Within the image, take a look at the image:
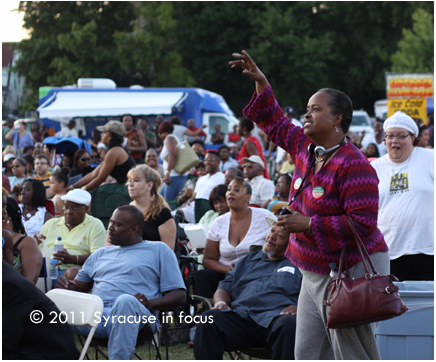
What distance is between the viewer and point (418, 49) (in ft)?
122

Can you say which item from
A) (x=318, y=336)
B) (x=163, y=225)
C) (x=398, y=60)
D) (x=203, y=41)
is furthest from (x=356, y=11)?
(x=318, y=336)

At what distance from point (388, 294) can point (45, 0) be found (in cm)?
3423

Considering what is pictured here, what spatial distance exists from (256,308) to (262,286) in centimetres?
19

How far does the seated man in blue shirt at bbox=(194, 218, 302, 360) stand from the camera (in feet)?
15.9

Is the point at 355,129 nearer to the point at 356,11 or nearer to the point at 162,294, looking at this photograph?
the point at 356,11

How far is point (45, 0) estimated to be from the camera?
35.0m

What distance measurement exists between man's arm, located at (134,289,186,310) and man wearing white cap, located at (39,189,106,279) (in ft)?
4.62

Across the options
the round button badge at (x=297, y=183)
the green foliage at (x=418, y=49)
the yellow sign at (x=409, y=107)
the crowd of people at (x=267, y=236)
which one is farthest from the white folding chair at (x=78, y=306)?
the green foliage at (x=418, y=49)

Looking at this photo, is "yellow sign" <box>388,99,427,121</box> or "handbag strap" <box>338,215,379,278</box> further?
"yellow sign" <box>388,99,427,121</box>

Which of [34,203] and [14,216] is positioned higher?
[14,216]

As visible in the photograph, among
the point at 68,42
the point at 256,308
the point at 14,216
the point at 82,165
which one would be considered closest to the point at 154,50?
the point at 68,42

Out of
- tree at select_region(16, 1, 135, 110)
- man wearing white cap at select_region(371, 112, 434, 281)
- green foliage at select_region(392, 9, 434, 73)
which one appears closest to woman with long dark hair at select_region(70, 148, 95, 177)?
man wearing white cap at select_region(371, 112, 434, 281)

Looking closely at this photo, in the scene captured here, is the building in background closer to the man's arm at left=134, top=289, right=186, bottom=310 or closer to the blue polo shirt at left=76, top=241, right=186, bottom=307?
the blue polo shirt at left=76, top=241, right=186, bottom=307

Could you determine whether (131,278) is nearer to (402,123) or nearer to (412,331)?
(412,331)
